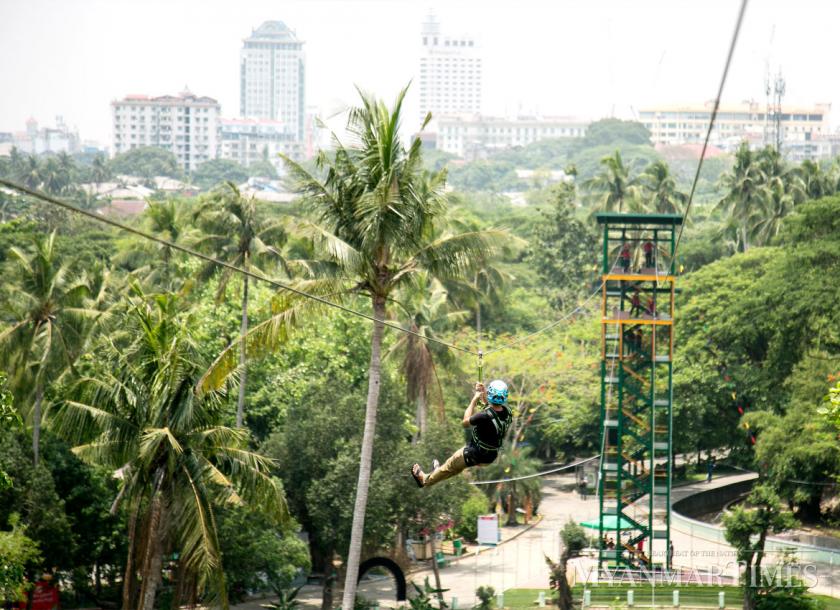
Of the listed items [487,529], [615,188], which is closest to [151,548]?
[487,529]

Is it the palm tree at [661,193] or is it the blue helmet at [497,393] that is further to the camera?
the palm tree at [661,193]

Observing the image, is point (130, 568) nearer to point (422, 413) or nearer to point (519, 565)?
point (519, 565)

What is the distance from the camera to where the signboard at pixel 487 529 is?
43.0 metres

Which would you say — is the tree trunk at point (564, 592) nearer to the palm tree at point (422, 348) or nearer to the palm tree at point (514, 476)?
the palm tree at point (422, 348)

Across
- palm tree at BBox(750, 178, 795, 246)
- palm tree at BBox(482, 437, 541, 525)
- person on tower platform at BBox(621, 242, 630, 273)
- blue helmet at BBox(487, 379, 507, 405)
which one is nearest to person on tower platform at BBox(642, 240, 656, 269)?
person on tower platform at BBox(621, 242, 630, 273)

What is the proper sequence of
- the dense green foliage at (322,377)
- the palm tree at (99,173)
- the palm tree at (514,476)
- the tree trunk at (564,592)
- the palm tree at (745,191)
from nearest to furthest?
the dense green foliage at (322,377)
the tree trunk at (564,592)
the palm tree at (514,476)
the palm tree at (745,191)
the palm tree at (99,173)

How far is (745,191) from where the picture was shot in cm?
7775

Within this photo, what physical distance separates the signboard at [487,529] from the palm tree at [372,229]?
15.7 m

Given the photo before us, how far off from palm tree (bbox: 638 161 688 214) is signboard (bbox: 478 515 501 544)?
41.5 m

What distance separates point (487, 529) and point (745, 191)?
41.1m

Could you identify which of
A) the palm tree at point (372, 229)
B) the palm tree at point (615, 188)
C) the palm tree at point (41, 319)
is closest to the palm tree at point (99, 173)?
the palm tree at point (615, 188)

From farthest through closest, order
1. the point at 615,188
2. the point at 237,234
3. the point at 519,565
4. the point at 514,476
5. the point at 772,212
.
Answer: the point at 615,188 < the point at 772,212 < the point at 514,476 < the point at 519,565 < the point at 237,234

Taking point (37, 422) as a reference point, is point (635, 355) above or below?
above

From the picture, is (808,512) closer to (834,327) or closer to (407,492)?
(834,327)
